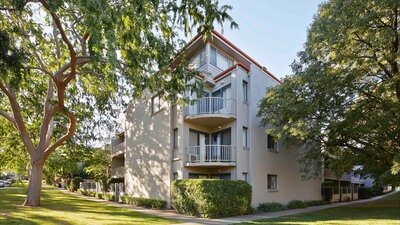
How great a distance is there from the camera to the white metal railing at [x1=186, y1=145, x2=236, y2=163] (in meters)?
20.8

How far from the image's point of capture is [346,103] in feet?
67.3

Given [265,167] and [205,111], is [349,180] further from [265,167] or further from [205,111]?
[205,111]

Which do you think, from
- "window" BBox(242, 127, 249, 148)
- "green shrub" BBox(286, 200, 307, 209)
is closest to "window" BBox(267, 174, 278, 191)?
"green shrub" BBox(286, 200, 307, 209)

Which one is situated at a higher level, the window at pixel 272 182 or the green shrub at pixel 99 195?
the window at pixel 272 182

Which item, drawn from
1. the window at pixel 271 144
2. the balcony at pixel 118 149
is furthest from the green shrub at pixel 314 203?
the balcony at pixel 118 149

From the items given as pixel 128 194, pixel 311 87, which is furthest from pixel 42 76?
pixel 311 87

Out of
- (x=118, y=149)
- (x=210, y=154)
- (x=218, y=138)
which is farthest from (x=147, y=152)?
(x=118, y=149)

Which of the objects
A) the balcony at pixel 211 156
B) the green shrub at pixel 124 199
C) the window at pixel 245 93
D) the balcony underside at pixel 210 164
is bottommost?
the green shrub at pixel 124 199

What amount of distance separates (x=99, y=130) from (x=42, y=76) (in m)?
9.00

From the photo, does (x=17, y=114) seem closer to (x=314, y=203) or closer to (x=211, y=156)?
(x=211, y=156)

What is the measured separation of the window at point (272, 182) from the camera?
23.5 meters

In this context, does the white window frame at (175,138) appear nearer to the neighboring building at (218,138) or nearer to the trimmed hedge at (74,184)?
the neighboring building at (218,138)

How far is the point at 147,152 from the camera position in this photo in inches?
1005

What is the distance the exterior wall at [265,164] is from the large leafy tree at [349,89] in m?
1.24
